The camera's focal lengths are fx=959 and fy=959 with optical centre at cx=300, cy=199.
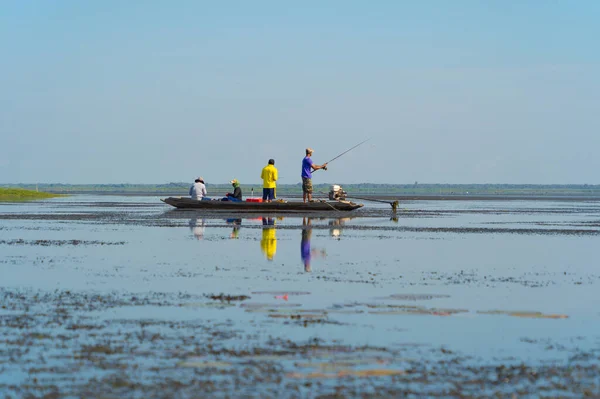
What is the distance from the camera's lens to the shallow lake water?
9094mm

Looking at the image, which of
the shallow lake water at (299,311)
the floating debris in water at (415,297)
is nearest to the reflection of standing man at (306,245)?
the shallow lake water at (299,311)

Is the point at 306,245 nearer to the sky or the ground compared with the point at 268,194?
nearer to the ground

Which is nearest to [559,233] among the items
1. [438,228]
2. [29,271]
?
[438,228]

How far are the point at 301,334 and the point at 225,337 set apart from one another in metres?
0.90

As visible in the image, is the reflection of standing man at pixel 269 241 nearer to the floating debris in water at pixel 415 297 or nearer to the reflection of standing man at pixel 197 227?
the reflection of standing man at pixel 197 227

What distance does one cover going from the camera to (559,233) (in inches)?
1245

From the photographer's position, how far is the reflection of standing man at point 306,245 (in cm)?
1973

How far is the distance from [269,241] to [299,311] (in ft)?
42.8

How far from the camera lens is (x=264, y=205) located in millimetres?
44625

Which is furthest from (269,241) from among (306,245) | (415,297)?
(415,297)

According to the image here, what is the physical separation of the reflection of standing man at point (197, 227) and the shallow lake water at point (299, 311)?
227 centimetres

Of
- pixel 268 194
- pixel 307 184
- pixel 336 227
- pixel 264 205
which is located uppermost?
pixel 307 184

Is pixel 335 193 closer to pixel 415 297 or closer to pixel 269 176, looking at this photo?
pixel 269 176

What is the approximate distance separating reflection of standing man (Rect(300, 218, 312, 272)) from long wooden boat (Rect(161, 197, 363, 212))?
8350 millimetres
